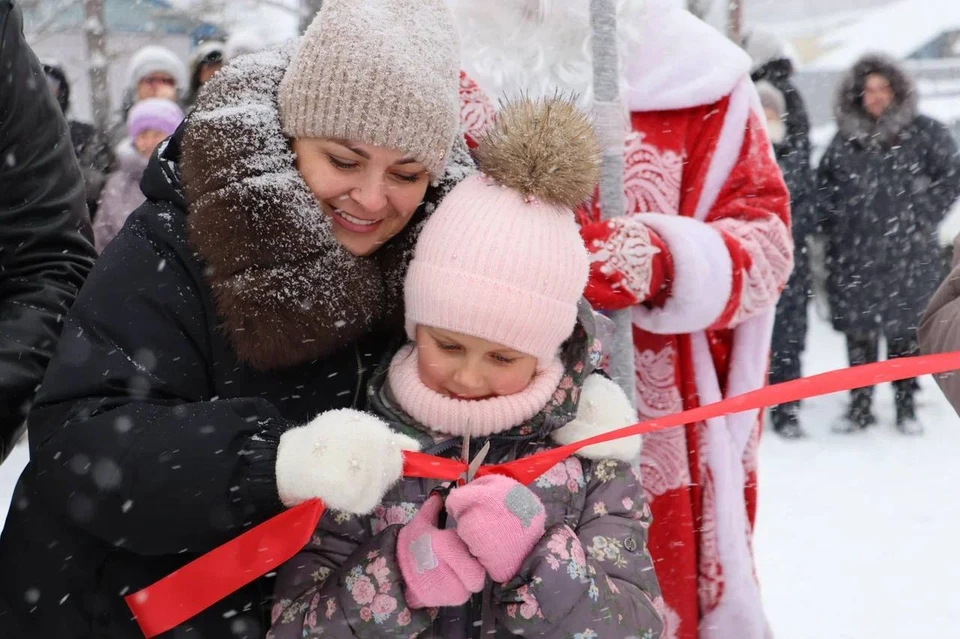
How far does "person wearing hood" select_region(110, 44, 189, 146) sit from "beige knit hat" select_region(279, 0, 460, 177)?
5106mm

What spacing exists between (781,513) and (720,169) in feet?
11.2

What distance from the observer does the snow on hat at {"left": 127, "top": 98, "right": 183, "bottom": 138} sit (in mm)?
5785

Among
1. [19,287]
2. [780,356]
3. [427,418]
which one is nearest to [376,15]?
[427,418]

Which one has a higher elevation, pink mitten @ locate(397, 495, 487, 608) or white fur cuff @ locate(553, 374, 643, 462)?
white fur cuff @ locate(553, 374, 643, 462)

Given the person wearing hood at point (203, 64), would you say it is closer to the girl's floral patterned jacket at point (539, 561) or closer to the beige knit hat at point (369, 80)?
the beige knit hat at point (369, 80)

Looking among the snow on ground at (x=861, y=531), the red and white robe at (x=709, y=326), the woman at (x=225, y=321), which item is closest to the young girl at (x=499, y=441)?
the woman at (x=225, y=321)

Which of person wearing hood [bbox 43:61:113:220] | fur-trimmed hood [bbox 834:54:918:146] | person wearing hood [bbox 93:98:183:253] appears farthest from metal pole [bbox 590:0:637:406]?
fur-trimmed hood [bbox 834:54:918:146]

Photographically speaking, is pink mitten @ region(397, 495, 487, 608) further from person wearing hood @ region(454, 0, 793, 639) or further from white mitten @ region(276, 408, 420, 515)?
person wearing hood @ region(454, 0, 793, 639)

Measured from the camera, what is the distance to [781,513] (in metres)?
5.59

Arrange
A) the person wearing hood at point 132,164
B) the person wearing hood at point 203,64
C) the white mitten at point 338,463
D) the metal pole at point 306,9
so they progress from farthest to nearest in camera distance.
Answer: the metal pole at point 306,9
the person wearing hood at point 203,64
the person wearing hood at point 132,164
the white mitten at point 338,463

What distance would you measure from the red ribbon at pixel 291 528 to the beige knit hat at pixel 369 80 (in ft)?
1.82

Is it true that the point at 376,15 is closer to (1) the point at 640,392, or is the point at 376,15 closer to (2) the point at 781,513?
(1) the point at 640,392

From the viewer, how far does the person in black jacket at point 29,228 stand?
6.57 feet

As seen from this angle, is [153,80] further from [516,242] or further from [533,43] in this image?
[516,242]
